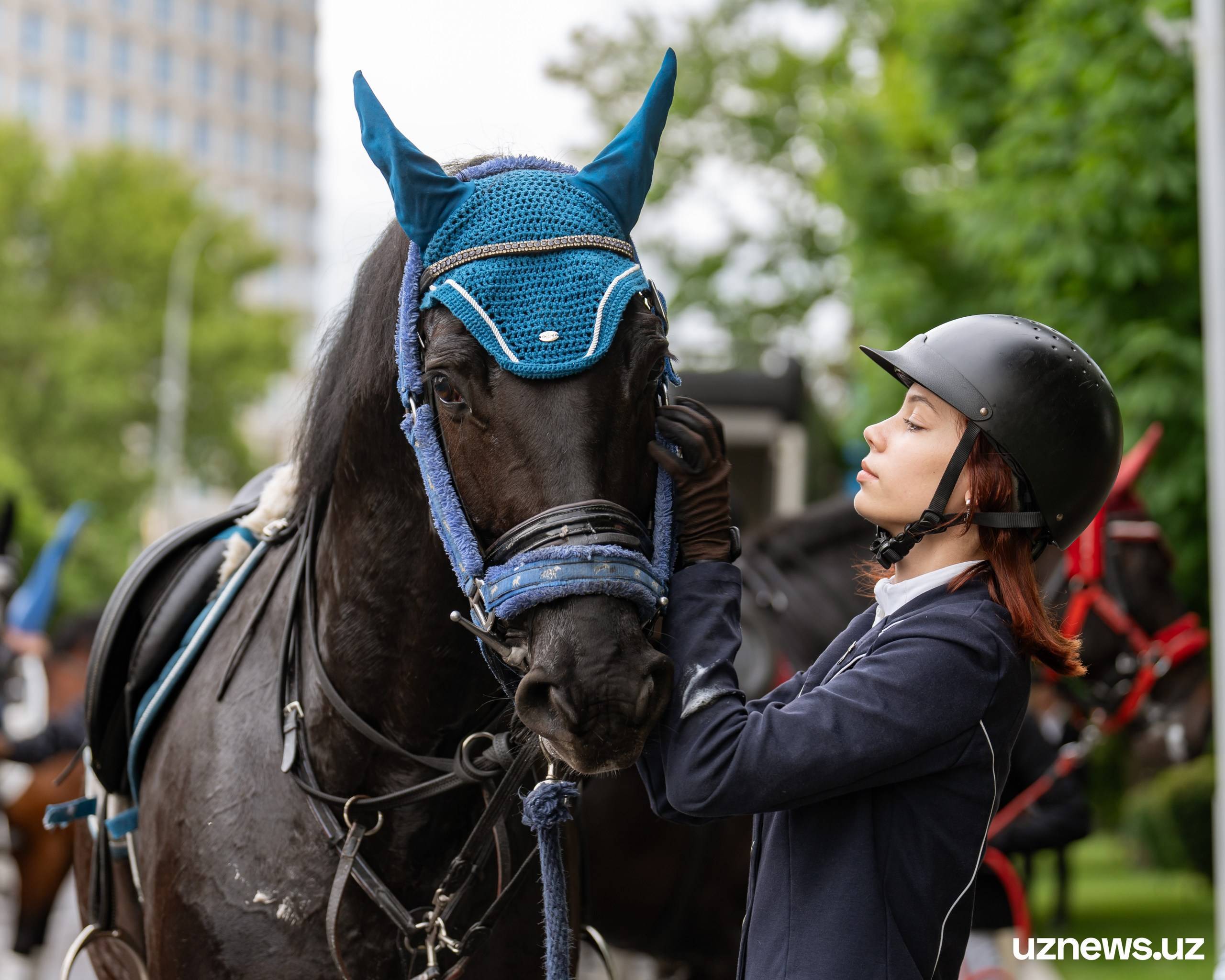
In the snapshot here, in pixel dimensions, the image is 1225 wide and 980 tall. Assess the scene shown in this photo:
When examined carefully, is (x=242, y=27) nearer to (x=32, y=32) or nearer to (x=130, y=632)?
(x=32, y=32)

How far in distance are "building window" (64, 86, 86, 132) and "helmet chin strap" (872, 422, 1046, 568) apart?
69677mm

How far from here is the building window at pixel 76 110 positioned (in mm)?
63625

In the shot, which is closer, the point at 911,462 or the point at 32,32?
the point at 911,462

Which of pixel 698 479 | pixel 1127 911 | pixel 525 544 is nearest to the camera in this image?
pixel 525 544

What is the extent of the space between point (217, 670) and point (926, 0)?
30.8ft

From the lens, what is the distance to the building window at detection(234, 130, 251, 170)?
70.3 meters

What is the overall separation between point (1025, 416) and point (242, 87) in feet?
243

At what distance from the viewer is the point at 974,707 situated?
6.26 feet

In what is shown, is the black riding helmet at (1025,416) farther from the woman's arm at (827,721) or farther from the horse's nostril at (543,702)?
the horse's nostril at (543,702)

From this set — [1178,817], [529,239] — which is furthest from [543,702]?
[1178,817]

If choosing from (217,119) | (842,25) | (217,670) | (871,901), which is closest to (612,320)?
(871,901)

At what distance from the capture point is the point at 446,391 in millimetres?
2074

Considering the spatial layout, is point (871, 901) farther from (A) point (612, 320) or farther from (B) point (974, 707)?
(A) point (612, 320)

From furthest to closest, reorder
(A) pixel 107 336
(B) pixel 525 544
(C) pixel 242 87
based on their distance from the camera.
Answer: (C) pixel 242 87 < (A) pixel 107 336 < (B) pixel 525 544
